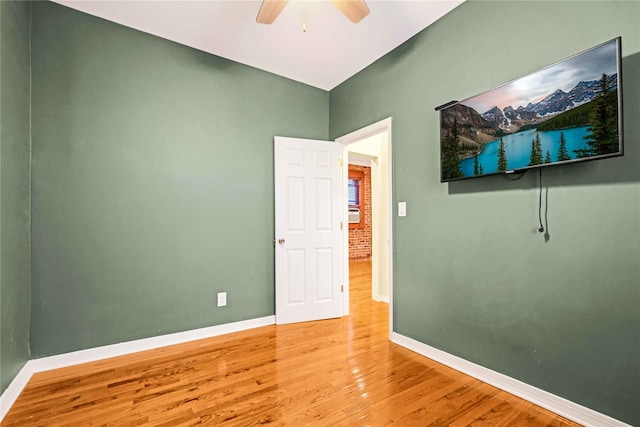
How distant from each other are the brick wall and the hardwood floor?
5602 millimetres

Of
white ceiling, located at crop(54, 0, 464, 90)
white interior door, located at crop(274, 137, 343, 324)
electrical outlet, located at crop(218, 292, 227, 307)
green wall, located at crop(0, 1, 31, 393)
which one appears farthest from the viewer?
white interior door, located at crop(274, 137, 343, 324)

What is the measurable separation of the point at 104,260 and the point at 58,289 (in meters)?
0.37

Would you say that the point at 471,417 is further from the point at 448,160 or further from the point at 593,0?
the point at 593,0

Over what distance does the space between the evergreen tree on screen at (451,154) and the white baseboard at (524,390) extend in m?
1.45

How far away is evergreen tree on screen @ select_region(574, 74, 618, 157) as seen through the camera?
4.91 ft

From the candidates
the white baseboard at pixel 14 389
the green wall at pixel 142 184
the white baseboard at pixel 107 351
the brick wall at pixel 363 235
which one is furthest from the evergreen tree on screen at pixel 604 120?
the brick wall at pixel 363 235

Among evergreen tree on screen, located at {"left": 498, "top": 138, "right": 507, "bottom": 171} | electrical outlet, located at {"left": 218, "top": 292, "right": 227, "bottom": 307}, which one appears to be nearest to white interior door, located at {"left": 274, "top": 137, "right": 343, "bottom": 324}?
electrical outlet, located at {"left": 218, "top": 292, "right": 227, "bottom": 307}

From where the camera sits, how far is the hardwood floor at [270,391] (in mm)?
1786

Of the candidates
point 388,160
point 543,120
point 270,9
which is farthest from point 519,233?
point 270,9

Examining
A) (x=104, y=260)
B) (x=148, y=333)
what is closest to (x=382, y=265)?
(x=148, y=333)

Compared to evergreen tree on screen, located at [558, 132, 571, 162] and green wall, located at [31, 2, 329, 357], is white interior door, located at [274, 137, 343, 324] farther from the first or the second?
evergreen tree on screen, located at [558, 132, 571, 162]

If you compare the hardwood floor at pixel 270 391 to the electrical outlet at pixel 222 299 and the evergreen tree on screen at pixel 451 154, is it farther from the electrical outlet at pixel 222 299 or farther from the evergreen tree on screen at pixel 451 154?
the evergreen tree on screen at pixel 451 154

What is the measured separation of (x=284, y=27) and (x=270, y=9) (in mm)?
735

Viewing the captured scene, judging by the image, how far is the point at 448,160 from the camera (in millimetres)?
2381
